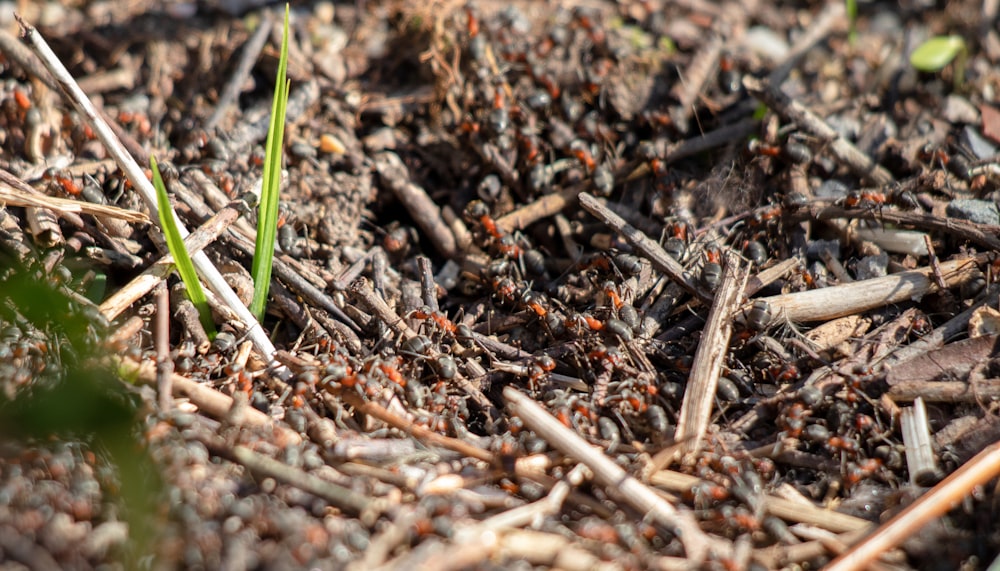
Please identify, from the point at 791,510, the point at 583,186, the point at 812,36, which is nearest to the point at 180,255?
the point at 583,186

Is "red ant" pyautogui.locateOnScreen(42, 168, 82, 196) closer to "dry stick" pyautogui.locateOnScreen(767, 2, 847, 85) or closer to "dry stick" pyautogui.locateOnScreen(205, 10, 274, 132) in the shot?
"dry stick" pyautogui.locateOnScreen(205, 10, 274, 132)

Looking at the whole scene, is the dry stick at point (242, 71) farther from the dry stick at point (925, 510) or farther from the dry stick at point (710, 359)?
the dry stick at point (925, 510)

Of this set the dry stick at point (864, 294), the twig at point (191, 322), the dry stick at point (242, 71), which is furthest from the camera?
the dry stick at point (242, 71)

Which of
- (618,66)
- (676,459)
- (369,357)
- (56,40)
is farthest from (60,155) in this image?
(676,459)

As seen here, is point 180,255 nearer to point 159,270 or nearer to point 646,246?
point 159,270

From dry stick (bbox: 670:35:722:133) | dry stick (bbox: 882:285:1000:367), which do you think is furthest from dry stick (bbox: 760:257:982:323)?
dry stick (bbox: 670:35:722:133)

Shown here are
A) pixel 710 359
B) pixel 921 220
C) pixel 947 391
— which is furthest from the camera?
pixel 921 220

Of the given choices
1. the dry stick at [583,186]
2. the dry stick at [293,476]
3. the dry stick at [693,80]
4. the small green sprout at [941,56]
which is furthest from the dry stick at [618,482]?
the small green sprout at [941,56]

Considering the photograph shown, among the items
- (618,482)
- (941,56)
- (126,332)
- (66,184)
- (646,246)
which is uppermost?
(941,56)
